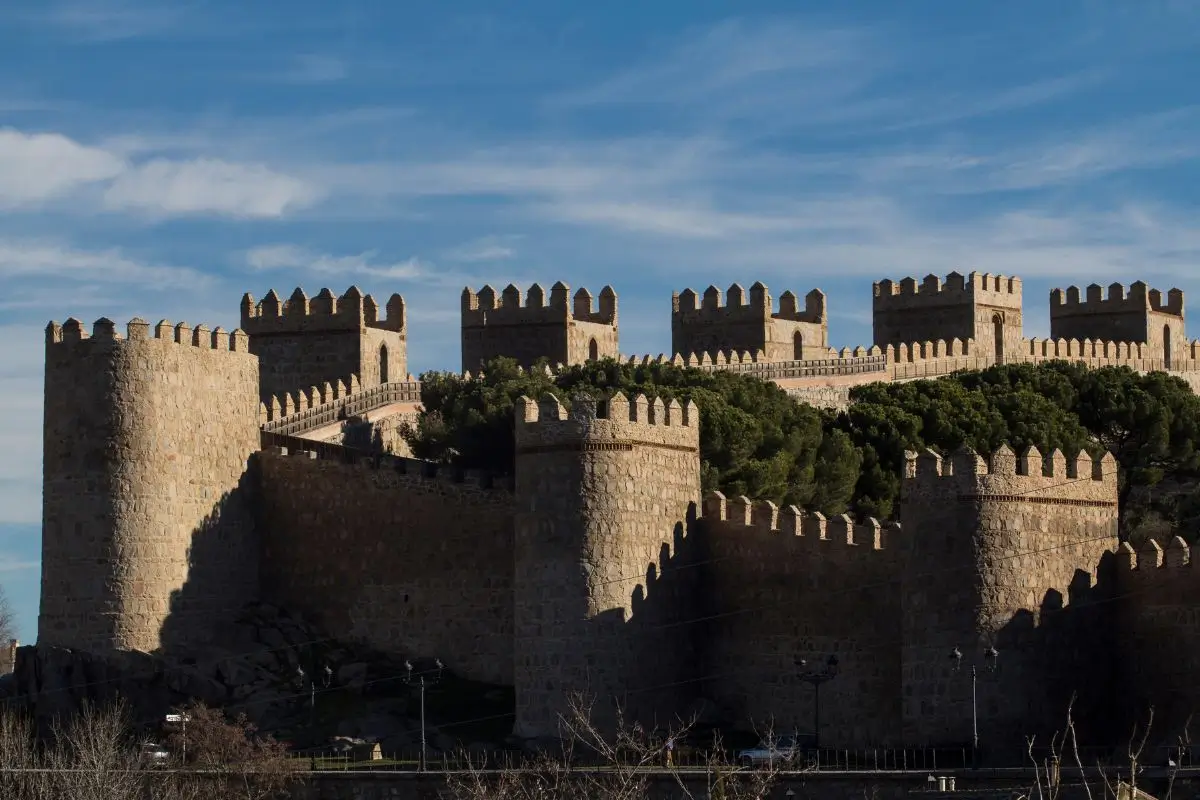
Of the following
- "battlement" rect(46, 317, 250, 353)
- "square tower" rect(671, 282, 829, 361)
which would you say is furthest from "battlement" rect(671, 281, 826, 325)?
"battlement" rect(46, 317, 250, 353)

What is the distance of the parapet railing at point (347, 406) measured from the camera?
74.9m

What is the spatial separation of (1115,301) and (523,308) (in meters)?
19.7

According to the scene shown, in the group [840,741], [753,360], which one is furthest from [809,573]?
[753,360]

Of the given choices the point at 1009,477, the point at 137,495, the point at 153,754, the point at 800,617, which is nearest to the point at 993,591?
the point at 1009,477

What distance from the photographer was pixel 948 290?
303 ft

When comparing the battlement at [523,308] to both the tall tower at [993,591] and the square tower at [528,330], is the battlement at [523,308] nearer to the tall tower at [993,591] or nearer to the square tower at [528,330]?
the square tower at [528,330]

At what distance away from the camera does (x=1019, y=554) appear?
55125 mm

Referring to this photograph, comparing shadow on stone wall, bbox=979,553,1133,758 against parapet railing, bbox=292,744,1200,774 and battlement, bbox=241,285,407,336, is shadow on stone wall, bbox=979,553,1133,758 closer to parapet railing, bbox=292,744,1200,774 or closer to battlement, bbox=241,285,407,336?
parapet railing, bbox=292,744,1200,774

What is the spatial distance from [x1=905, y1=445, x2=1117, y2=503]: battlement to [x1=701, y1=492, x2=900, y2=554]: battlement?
2053 mm

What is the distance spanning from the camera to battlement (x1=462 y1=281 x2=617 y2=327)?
87125mm

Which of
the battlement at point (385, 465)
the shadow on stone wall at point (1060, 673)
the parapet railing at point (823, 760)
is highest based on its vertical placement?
the battlement at point (385, 465)

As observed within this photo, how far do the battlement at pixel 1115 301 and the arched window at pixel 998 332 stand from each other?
590 cm

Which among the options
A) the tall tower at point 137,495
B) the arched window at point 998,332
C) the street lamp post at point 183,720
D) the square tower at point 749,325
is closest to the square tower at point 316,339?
the square tower at point 749,325

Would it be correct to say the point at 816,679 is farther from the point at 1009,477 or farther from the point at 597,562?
the point at 597,562
